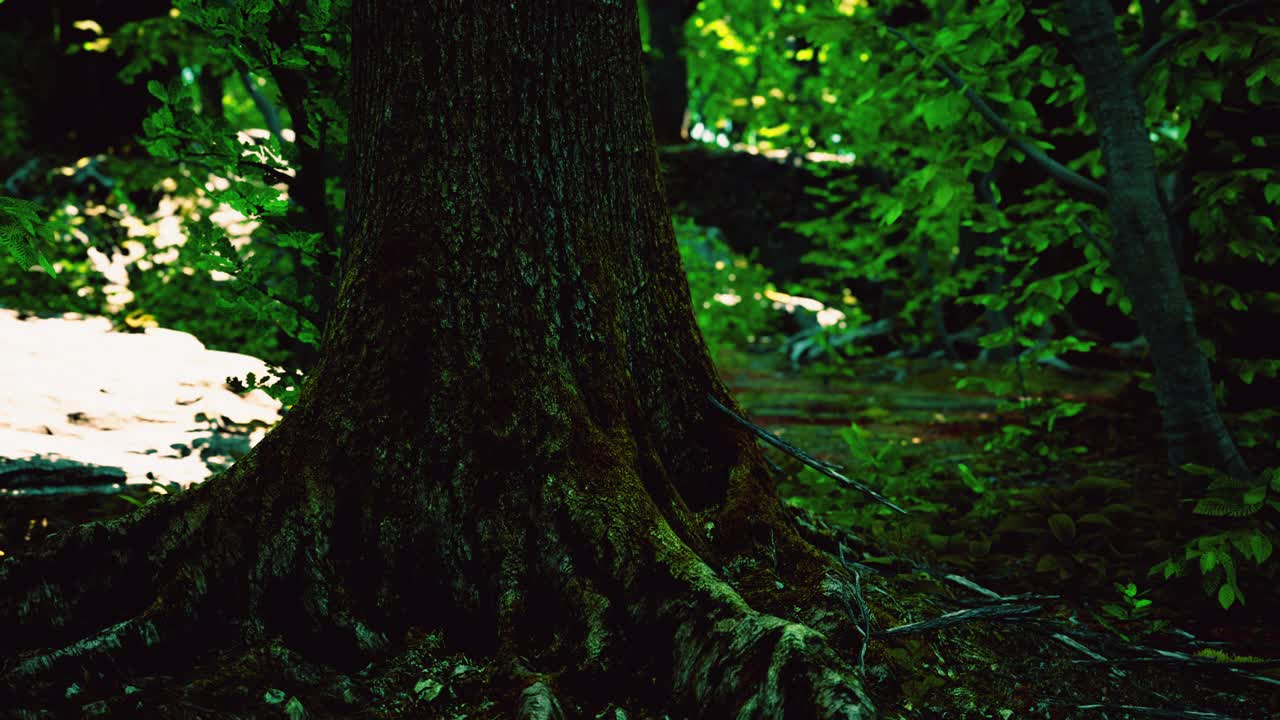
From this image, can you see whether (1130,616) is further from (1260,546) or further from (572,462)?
(572,462)

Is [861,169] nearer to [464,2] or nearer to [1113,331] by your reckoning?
[1113,331]

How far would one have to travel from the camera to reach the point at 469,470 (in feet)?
6.66

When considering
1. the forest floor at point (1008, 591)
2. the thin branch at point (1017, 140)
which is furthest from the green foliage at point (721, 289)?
the thin branch at point (1017, 140)

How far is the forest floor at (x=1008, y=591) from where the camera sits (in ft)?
6.15

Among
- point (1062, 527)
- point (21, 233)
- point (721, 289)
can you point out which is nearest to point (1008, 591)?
point (1062, 527)

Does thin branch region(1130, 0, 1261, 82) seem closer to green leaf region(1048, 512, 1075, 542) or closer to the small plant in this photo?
green leaf region(1048, 512, 1075, 542)

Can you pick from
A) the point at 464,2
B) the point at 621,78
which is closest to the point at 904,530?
the point at 621,78

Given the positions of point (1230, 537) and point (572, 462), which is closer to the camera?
point (572, 462)

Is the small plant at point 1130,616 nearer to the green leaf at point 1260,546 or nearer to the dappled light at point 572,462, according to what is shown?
the dappled light at point 572,462

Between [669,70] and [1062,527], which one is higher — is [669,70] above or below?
above

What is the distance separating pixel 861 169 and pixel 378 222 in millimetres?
12081

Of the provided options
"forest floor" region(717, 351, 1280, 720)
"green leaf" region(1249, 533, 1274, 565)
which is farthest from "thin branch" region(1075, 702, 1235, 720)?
"green leaf" region(1249, 533, 1274, 565)

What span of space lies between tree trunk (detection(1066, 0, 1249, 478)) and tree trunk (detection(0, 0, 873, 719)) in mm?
2274

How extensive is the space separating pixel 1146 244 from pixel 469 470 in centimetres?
320
